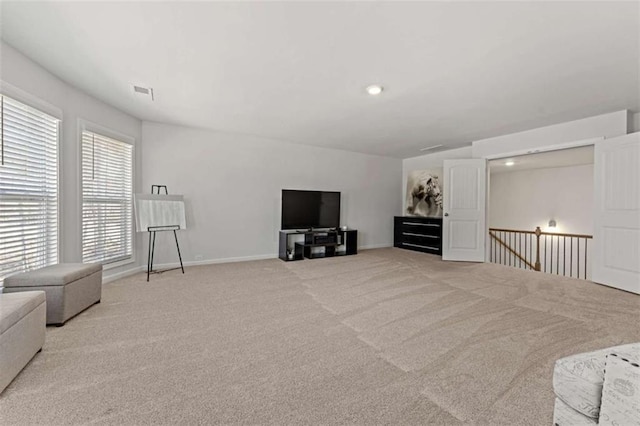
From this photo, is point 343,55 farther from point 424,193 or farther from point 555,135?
point 424,193

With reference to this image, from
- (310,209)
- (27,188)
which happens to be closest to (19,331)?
(27,188)

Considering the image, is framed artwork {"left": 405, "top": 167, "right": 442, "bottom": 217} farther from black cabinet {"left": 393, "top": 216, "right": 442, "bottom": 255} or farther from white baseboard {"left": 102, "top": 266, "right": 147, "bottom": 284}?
white baseboard {"left": 102, "top": 266, "right": 147, "bottom": 284}

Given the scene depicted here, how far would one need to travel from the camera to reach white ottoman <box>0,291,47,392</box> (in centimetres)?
153

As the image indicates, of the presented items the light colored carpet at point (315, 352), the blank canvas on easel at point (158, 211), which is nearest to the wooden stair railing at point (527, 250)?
the light colored carpet at point (315, 352)

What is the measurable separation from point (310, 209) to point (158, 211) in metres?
2.72

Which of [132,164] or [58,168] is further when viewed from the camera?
[132,164]

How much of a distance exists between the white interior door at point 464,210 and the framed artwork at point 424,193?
870 millimetres

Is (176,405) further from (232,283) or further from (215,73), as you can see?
(215,73)

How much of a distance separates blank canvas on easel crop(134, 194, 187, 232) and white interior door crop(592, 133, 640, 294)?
605 cm

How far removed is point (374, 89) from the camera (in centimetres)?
291

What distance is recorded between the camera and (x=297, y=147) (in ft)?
18.5

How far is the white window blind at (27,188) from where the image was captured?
2330 mm

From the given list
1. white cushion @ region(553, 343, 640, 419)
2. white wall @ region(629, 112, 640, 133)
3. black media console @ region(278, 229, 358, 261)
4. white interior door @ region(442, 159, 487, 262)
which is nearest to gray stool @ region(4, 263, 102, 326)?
black media console @ region(278, 229, 358, 261)

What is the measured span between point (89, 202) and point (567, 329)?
5.36m
